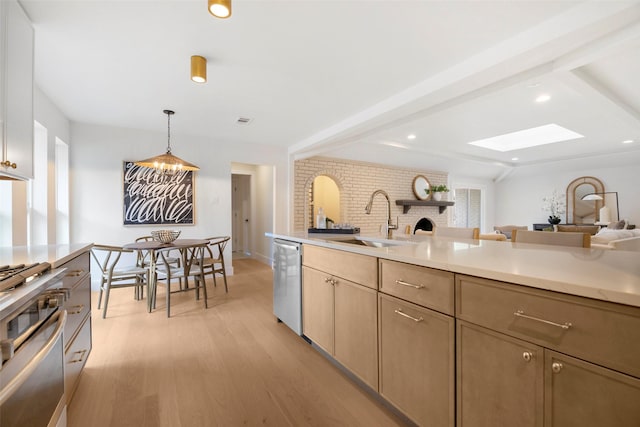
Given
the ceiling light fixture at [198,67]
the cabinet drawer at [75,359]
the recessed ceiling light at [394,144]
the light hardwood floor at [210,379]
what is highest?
the recessed ceiling light at [394,144]

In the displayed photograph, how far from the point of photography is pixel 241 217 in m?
7.43

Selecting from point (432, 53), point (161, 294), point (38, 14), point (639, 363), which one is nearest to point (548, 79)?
point (432, 53)

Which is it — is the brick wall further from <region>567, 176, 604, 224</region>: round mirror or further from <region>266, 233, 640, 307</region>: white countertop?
<region>266, 233, 640, 307</region>: white countertop

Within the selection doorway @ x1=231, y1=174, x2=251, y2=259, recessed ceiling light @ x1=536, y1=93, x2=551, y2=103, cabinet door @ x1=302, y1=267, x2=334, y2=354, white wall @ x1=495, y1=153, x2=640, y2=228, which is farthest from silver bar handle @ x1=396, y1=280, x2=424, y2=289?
white wall @ x1=495, y1=153, x2=640, y2=228

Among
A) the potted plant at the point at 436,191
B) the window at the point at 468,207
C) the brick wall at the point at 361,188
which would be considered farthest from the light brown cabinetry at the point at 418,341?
the window at the point at 468,207

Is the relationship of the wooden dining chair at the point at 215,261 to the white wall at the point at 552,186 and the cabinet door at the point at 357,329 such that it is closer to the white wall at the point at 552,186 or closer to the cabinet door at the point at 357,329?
the cabinet door at the point at 357,329

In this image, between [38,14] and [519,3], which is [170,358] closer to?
[38,14]

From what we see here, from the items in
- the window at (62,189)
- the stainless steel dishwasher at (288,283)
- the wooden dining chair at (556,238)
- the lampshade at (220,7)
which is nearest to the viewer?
the lampshade at (220,7)

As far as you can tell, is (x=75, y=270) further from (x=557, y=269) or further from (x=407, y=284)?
(x=557, y=269)

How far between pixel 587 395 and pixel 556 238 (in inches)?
58.6

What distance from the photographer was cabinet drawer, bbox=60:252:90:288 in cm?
149

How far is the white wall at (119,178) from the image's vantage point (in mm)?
3803

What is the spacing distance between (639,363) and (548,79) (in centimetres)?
302

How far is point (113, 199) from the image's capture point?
3977 millimetres
